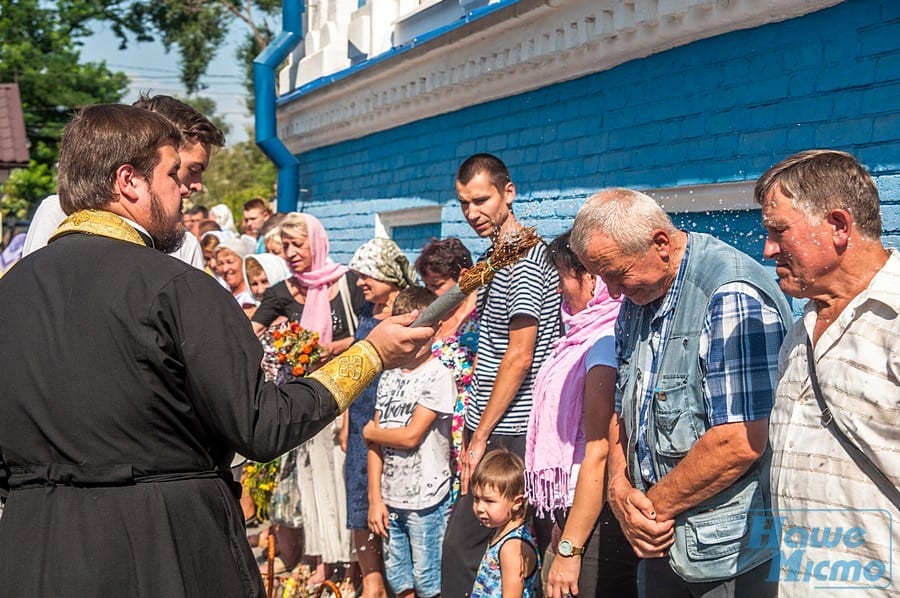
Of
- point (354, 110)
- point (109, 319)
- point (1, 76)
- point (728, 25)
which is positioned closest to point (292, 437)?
point (109, 319)

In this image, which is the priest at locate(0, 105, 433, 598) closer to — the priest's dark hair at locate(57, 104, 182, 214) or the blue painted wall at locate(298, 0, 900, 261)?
the priest's dark hair at locate(57, 104, 182, 214)

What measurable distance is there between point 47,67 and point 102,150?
109ft

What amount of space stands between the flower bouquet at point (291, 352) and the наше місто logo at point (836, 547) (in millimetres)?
3553

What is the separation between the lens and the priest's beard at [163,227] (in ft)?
9.26

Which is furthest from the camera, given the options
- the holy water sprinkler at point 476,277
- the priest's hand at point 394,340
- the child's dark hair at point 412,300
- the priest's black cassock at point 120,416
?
the child's dark hair at point 412,300

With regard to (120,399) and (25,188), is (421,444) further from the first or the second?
(25,188)

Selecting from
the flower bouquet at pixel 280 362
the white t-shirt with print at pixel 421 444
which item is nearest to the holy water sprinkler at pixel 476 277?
the white t-shirt with print at pixel 421 444

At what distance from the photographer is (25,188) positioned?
30266 millimetres

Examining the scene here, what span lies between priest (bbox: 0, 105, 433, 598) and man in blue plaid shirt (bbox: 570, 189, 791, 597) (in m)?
1.14

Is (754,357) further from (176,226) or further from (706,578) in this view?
(176,226)

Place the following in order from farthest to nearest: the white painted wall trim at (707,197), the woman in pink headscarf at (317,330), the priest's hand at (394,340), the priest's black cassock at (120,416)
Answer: the woman in pink headscarf at (317,330), the white painted wall trim at (707,197), the priest's hand at (394,340), the priest's black cassock at (120,416)

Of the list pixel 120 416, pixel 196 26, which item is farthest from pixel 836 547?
pixel 196 26

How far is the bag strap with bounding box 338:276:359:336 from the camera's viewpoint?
21.7 ft

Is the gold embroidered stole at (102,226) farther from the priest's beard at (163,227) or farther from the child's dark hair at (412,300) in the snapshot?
the child's dark hair at (412,300)
